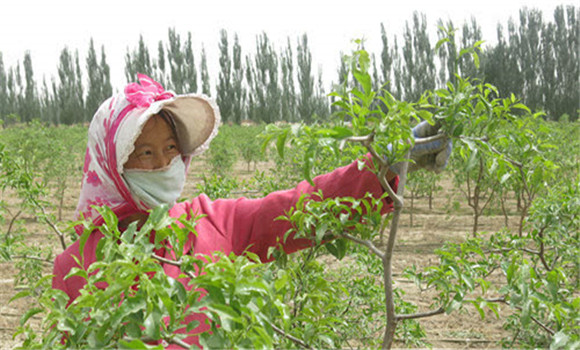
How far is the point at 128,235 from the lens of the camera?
102 centimetres

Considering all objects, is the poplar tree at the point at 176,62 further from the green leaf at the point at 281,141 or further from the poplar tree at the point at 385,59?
the green leaf at the point at 281,141

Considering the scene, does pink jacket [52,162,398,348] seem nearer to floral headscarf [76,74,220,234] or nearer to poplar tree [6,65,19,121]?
floral headscarf [76,74,220,234]

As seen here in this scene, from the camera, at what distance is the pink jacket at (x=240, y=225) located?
179 cm

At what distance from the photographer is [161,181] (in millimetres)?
1875

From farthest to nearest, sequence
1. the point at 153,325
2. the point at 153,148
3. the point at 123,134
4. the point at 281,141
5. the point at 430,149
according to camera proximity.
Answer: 1. the point at 153,148
2. the point at 123,134
3. the point at 430,149
4. the point at 281,141
5. the point at 153,325

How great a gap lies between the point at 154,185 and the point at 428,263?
17.0ft

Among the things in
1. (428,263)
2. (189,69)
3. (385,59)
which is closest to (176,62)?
(189,69)

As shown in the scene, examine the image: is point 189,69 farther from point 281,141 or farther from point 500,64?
point 281,141

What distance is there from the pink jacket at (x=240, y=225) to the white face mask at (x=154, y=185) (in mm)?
83

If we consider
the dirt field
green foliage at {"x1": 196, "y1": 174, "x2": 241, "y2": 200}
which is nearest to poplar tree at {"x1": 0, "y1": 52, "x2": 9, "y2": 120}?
the dirt field

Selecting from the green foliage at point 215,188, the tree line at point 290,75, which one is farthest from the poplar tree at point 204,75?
the green foliage at point 215,188

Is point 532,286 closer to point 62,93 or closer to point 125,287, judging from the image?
point 125,287

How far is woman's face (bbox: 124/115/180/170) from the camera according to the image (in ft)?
6.23

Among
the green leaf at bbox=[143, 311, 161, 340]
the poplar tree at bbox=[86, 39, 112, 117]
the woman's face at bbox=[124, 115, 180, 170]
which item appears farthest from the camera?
the poplar tree at bbox=[86, 39, 112, 117]
